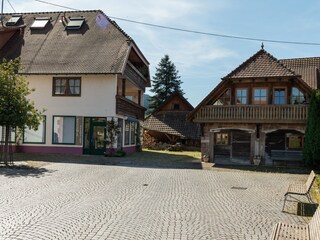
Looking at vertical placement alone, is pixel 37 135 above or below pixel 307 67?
below

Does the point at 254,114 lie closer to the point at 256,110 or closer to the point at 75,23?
the point at 256,110

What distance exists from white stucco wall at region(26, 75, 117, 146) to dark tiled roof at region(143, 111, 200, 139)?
43.5ft

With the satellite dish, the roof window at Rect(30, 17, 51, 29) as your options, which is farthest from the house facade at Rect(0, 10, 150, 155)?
the roof window at Rect(30, 17, 51, 29)

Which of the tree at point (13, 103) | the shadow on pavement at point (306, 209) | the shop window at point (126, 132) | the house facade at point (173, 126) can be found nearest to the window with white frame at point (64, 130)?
the shop window at point (126, 132)

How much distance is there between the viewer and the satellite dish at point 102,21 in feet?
93.6

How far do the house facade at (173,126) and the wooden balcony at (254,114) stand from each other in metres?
13.7

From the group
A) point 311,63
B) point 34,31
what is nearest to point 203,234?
point 311,63

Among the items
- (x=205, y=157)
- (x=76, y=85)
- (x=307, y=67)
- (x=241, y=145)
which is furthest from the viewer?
(x=307, y=67)

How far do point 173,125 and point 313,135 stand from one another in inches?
772

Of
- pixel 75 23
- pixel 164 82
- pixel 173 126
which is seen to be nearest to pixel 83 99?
pixel 75 23

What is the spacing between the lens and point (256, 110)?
22109 millimetres

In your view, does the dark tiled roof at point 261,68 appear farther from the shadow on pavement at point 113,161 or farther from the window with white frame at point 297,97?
the shadow on pavement at point 113,161

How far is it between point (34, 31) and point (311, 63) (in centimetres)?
2091

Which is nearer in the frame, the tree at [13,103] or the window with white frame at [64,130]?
the tree at [13,103]
